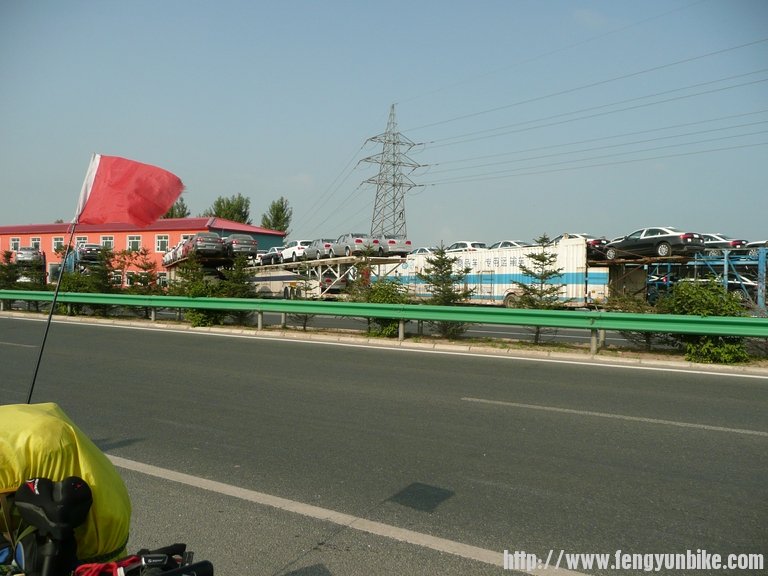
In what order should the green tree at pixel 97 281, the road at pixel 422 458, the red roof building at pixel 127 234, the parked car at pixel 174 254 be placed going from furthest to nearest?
the red roof building at pixel 127 234
the parked car at pixel 174 254
the green tree at pixel 97 281
the road at pixel 422 458

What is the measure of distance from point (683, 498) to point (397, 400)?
440cm

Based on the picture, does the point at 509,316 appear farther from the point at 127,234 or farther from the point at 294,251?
the point at 127,234

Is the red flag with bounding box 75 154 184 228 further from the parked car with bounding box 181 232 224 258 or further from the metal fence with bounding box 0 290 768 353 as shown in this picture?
the parked car with bounding box 181 232 224 258

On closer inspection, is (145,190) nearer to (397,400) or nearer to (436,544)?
(436,544)

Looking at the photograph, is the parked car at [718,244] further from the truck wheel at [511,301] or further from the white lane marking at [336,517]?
the white lane marking at [336,517]

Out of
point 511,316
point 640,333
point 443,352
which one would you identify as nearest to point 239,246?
point 443,352

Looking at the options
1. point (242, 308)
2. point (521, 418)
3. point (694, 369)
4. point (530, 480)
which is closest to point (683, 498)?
point (530, 480)

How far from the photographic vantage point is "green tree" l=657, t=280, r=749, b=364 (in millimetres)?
12109

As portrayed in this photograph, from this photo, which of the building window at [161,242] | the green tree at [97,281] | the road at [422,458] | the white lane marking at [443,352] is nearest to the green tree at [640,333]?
the white lane marking at [443,352]

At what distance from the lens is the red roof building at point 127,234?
55.1 meters

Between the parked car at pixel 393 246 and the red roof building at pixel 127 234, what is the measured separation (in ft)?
76.4

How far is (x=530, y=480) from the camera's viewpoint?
5.62 metres

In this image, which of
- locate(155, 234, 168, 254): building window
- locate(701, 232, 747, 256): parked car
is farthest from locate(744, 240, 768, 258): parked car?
locate(155, 234, 168, 254): building window

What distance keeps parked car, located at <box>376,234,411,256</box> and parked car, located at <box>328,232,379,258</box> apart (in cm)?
34
